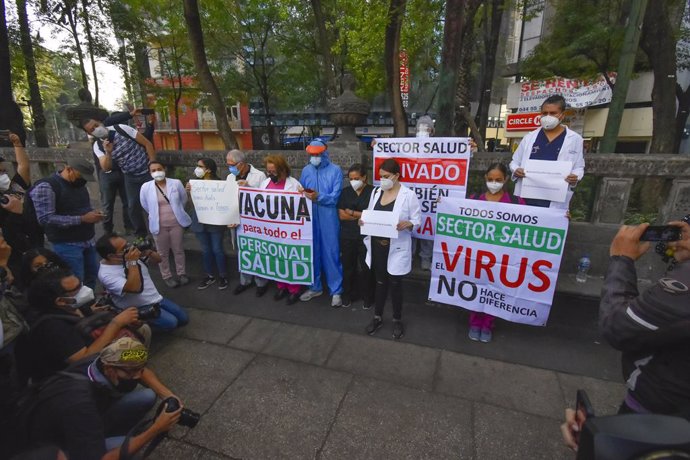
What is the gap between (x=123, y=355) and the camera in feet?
6.62

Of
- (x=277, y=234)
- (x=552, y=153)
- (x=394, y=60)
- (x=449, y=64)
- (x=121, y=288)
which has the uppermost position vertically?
(x=394, y=60)

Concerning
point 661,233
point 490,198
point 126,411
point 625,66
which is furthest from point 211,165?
point 625,66

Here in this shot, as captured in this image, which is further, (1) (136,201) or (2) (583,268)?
(1) (136,201)

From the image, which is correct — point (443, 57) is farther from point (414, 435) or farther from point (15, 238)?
point (15, 238)

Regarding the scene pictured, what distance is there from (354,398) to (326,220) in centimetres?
205

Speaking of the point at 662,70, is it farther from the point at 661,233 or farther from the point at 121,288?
the point at 121,288

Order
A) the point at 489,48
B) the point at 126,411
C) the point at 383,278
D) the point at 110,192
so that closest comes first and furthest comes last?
the point at 126,411, the point at 383,278, the point at 110,192, the point at 489,48

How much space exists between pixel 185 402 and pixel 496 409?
2.50m

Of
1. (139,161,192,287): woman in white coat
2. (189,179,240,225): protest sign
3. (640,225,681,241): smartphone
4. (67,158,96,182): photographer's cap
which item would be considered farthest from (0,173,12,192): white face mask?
(640,225,681,241): smartphone

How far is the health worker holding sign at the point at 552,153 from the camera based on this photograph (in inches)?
134

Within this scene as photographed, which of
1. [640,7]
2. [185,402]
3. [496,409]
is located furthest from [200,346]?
[640,7]

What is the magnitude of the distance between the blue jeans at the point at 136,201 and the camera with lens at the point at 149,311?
2.38 m

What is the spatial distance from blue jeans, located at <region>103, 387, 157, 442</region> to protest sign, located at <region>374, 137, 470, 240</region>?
124 inches

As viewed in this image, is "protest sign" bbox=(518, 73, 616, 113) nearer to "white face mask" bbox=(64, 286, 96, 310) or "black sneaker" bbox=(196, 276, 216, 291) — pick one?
"black sneaker" bbox=(196, 276, 216, 291)
